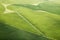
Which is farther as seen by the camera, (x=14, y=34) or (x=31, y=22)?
(x=31, y=22)

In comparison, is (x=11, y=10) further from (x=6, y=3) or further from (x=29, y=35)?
(x=29, y=35)

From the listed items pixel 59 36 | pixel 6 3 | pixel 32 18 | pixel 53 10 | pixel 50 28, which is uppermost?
pixel 6 3

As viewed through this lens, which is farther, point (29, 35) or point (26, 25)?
point (26, 25)

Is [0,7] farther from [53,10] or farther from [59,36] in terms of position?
[59,36]

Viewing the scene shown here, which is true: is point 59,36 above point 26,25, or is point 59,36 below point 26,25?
below

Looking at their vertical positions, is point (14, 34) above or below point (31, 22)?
below

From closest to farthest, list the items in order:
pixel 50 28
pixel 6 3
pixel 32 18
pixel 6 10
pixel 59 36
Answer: pixel 59 36
pixel 50 28
pixel 32 18
pixel 6 10
pixel 6 3

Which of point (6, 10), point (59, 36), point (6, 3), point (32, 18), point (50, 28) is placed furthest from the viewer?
point (6, 3)

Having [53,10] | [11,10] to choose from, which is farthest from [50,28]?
[11,10]
